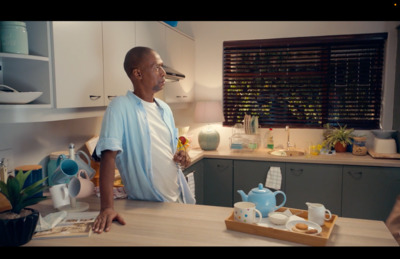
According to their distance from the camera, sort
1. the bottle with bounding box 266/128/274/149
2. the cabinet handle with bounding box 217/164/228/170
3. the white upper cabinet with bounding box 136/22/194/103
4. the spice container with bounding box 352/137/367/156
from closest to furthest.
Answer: the white upper cabinet with bounding box 136/22/194/103 < the spice container with bounding box 352/137/367/156 < the cabinet handle with bounding box 217/164/228/170 < the bottle with bounding box 266/128/274/149

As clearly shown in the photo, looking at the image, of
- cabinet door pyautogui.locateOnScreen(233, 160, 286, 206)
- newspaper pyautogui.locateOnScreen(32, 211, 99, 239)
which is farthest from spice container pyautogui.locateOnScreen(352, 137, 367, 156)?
newspaper pyautogui.locateOnScreen(32, 211, 99, 239)

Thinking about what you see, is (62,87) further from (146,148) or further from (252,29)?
(252,29)

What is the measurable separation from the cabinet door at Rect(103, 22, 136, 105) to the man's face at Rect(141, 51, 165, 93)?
49cm

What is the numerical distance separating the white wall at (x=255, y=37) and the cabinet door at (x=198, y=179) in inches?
25.9

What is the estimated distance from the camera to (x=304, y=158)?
3.04m

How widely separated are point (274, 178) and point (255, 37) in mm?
1673

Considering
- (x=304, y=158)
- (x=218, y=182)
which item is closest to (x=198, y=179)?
(x=218, y=182)

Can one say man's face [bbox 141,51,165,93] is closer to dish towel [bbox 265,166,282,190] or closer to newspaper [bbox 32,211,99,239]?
newspaper [bbox 32,211,99,239]

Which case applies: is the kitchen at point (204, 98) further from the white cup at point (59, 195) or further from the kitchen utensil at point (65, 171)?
the white cup at point (59, 195)

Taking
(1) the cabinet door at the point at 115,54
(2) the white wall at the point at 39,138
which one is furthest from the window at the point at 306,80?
(2) the white wall at the point at 39,138

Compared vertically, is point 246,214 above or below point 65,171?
below

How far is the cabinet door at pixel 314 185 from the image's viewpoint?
2977mm

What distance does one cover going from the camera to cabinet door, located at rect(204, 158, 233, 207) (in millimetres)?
3275

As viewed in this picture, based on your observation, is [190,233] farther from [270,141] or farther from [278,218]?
[270,141]
